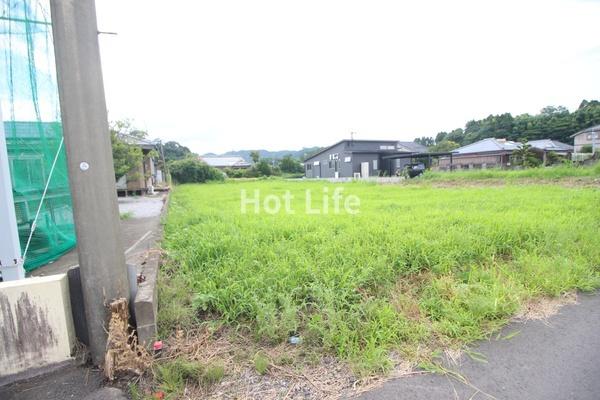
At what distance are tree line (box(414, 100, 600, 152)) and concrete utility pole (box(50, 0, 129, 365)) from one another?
135 feet

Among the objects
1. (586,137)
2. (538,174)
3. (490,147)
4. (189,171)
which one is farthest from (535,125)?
(189,171)

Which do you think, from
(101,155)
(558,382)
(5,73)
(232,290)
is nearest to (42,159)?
(5,73)

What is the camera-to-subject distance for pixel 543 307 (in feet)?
7.47

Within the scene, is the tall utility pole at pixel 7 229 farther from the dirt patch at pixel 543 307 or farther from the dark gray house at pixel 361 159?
the dark gray house at pixel 361 159

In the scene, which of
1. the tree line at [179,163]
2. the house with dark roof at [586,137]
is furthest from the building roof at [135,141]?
the house with dark roof at [586,137]

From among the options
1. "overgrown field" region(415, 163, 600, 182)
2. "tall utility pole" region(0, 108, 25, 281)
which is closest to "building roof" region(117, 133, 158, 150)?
"tall utility pole" region(0, 108, 25, 281)

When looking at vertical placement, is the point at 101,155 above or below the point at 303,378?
above

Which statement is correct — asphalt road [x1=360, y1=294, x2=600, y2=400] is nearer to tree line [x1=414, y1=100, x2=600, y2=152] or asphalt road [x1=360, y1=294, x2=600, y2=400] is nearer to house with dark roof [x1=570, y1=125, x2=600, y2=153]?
house with dark roof [x1=570, y1=125, x2=600, y2=153]

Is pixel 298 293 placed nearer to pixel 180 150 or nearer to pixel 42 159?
pixel 42 159

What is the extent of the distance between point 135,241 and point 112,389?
259cm

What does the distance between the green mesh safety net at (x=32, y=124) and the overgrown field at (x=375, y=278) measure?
44.9 inches

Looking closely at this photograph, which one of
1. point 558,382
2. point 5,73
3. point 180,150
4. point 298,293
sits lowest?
point 558,382

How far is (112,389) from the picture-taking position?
156cm

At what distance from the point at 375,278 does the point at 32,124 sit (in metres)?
3.37
